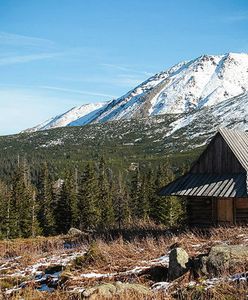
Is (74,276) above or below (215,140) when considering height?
below

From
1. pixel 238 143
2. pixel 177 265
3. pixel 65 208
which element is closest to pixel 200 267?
pixel 177 265

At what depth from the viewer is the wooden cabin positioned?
963 inches

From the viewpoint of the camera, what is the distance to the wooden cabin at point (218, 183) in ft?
80.2

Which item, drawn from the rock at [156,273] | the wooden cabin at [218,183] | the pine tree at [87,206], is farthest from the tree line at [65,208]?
the rock at [156,273]

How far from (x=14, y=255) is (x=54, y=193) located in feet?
204

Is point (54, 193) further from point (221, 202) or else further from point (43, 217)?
point (221, 202)

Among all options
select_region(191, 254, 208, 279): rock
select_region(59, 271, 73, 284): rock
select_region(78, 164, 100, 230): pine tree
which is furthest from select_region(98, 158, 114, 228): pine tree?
select_region(191, 254, 208, 279): rock

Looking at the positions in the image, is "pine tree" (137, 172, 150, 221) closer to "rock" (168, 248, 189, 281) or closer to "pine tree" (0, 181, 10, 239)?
"pine tree" (0, 181, 10, 239)

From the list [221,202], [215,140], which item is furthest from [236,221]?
[215,140]

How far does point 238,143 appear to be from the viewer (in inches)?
1062

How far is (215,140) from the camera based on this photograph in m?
27.2

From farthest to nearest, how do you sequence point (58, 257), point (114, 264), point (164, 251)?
point (58, 257) → point (164, 251) → point (114, 264)

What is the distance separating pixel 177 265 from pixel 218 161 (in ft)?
52.2

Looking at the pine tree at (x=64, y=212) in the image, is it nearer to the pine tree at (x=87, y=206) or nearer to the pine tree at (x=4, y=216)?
the pine tree at (x=87, y=206)
